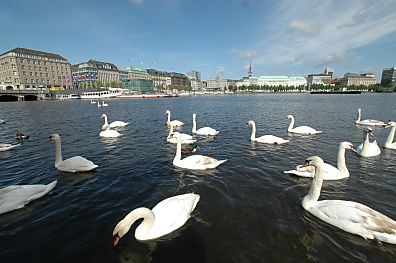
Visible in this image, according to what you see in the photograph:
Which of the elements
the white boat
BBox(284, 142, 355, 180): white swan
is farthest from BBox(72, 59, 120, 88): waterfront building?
BBox(284, 142, 355, 180): white swan

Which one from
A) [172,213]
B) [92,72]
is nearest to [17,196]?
[172,213]

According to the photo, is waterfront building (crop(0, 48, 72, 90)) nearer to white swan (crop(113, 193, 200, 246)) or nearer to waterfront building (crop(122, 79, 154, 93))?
waterfront building (crop(122, 79, 154, 93))

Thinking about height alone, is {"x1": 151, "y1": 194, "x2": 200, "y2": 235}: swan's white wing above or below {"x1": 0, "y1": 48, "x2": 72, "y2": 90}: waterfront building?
below

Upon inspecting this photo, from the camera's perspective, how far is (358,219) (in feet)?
15.0

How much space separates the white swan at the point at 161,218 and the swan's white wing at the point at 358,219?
3.43 meters

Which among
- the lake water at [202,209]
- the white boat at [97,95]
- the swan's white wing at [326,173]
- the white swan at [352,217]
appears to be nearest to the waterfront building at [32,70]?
the white boat at [97,95]

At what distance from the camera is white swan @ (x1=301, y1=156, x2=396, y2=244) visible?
429 cm

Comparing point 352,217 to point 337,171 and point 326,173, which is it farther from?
point 337,171

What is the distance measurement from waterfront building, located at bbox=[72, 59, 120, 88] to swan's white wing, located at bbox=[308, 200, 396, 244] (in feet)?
583

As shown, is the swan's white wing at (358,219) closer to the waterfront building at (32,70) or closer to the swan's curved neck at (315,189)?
the swan's curved neck at (315,189)

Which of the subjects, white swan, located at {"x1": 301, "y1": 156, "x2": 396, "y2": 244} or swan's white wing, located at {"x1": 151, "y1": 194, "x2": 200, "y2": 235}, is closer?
white swan, located at {"x1": 301, "y1": 156, "x2": 396, "y2": 244}

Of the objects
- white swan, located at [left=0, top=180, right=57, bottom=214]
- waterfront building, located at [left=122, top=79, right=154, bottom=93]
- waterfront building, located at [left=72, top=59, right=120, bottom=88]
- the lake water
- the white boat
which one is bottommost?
the lake water

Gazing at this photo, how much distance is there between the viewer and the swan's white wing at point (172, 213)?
183 inches

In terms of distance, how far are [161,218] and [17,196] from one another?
456cm
